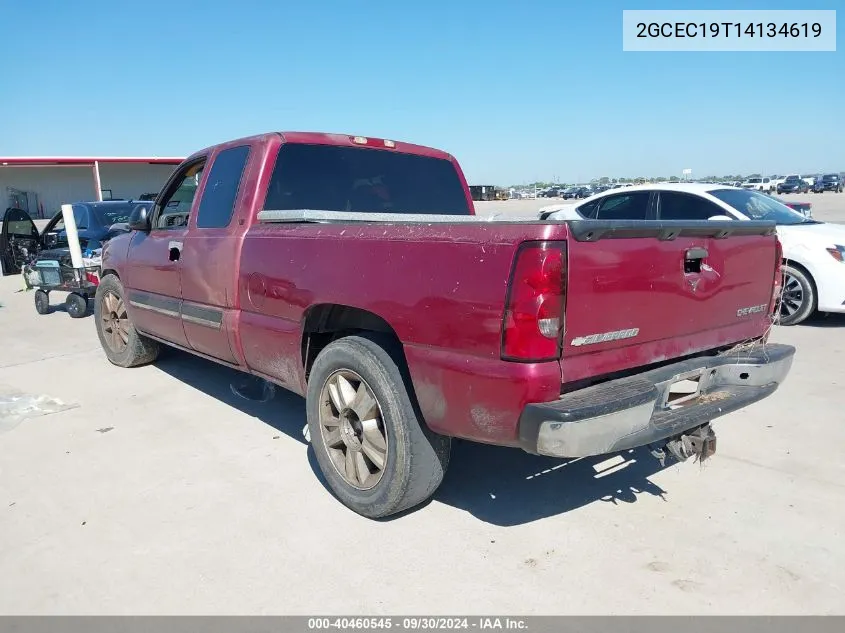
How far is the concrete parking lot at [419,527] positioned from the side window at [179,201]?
5.02 feet

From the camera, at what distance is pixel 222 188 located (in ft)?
14.4

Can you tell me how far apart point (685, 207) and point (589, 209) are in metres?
1.64

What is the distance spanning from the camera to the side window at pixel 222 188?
166 inches

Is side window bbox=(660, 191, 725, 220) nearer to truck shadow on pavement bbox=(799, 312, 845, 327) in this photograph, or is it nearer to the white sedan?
the white sedan

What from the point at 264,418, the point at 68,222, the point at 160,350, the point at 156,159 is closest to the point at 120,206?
the point at 68,222

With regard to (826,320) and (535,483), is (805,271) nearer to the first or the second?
(826,320)

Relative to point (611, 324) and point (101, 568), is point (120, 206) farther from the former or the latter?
point (611, 324)

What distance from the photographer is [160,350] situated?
6434 mm

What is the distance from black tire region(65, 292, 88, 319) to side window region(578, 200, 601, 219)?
7519 mm

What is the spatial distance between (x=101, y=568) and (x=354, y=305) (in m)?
1.64

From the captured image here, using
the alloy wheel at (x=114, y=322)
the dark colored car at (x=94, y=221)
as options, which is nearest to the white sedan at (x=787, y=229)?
the alloy wheel at (x=114, y=322)

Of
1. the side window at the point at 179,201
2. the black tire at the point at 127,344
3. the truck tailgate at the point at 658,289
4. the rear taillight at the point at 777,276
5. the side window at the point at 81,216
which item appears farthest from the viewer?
the side window at the point at 81,216

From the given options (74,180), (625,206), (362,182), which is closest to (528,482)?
(362,182)
